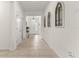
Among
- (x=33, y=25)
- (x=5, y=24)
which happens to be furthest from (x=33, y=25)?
(x=5, y=24)

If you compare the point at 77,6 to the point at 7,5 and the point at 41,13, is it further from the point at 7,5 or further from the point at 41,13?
the point at 41,13

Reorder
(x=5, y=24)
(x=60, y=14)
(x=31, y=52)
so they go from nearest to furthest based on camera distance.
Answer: (x=60, y=14) < (x=31, y=52) < (x=5, y=24)

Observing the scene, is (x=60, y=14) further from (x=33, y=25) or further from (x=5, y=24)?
(x=33, y=25)

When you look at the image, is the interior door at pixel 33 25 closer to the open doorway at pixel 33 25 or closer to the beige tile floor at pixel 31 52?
the open doorway at pixel 33 25

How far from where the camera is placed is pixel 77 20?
2.39 meters

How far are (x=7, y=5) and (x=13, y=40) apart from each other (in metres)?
1.42

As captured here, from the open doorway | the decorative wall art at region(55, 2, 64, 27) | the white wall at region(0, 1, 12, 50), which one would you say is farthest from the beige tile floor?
the open doorway

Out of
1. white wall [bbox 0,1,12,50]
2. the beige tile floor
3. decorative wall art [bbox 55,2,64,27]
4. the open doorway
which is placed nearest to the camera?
decorative wall art [bbox 55,2,64,27]

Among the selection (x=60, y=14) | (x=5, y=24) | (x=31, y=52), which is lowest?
(x=31, y=52)

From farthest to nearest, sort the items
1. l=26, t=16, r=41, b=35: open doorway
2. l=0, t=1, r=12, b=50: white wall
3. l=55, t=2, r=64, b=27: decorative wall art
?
l=26, t=16, r=41, b=35: open doorway < l=0, t=1, r=12, b=50: white wall < l=55, t=2, r=64, b=27: decorative wall art

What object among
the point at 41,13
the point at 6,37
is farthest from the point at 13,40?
the point at 41,13

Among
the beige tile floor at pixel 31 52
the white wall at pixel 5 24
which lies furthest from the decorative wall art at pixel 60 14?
the white wall at pixel 5 24

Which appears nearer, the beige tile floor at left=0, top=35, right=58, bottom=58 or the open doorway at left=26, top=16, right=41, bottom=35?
the beige tile floor at left=0, top=35, right=58, bottom=58

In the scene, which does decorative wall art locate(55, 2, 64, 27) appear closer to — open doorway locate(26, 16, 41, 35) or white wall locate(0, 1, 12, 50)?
white wall locate(0, 1, 12, 50)
